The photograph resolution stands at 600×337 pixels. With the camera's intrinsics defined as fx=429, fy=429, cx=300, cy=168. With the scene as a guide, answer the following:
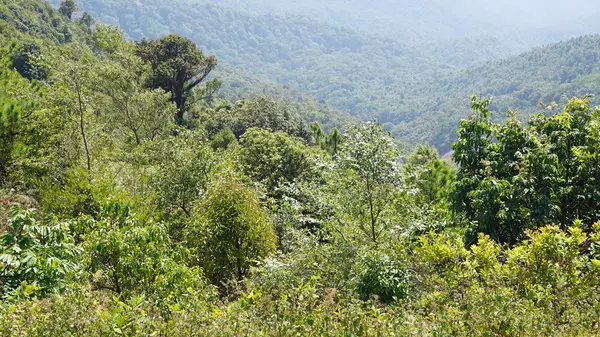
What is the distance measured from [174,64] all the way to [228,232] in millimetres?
27669

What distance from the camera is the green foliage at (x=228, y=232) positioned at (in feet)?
34.7

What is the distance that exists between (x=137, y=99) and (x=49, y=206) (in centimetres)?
1114

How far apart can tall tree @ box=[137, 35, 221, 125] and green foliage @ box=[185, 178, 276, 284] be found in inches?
989

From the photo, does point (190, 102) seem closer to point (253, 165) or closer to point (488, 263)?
point (253, 165)

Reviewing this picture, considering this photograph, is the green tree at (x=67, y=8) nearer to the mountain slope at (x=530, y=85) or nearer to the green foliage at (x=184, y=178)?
the green foliage at (x=184, y=178)

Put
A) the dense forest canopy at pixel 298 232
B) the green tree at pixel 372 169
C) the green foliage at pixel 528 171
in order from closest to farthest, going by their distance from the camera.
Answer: the dense forest canopy at pixel 298 232 → the green foliage at pixel 528 171 → the green tree at pixel 372 169

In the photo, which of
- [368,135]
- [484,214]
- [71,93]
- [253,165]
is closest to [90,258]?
[368,135]

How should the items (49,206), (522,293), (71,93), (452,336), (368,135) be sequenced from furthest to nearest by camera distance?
(71,93), (49,206), (368,135), (522,293), (452,336)

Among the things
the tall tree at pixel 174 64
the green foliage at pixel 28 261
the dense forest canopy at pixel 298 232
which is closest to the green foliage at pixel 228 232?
the dense forest canopy at pixel 298 232

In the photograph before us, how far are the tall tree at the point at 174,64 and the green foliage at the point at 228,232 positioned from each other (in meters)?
25.1

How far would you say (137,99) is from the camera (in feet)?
74.7

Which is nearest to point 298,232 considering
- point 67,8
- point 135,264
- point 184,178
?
point 135,264

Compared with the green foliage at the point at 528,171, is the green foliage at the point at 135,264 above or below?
below

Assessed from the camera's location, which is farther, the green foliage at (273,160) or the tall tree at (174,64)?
the tall tree at (174,64)
